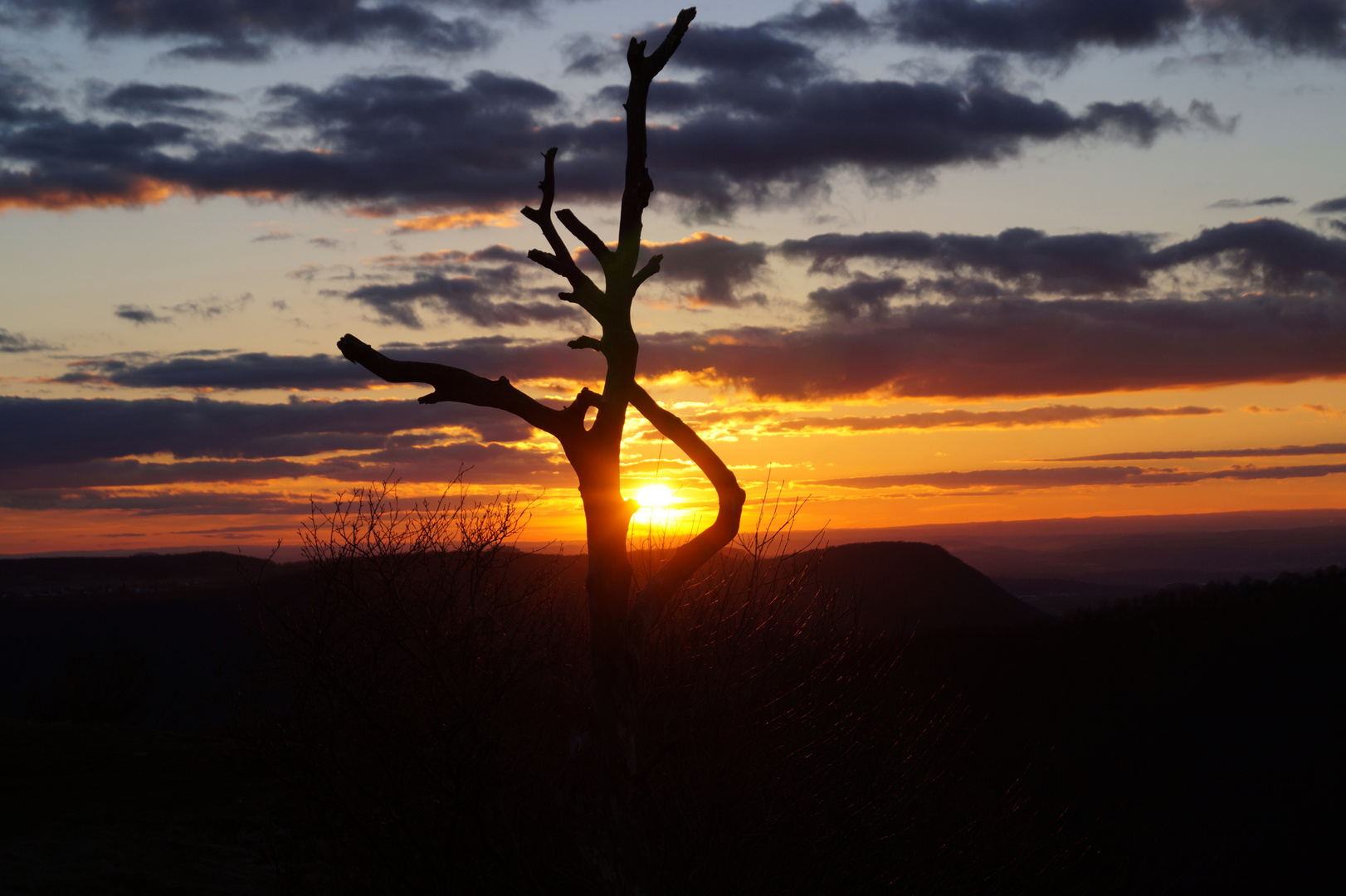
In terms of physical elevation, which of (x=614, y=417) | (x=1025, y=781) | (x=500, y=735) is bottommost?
(x=1025, y=781)

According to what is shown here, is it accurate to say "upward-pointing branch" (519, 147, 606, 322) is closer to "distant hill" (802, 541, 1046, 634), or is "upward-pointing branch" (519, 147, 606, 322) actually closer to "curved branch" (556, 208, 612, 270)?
"curved branch" (556, 208, 612, 270)

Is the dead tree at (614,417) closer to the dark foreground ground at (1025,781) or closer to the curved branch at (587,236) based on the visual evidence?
the curved branch at (587,236)

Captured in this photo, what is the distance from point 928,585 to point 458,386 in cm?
15720

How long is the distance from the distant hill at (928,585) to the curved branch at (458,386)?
131m

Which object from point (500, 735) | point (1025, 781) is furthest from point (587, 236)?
point (1025, 781)

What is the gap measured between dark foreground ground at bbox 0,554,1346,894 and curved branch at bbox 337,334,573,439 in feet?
10.0

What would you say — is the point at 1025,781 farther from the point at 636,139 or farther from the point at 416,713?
the point at 636,139

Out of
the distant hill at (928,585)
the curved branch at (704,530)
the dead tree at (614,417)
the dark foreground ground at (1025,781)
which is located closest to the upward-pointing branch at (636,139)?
the dead tree at (614,417)

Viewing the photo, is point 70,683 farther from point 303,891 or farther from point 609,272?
point 609,272

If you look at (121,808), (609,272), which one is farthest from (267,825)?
(609,272)

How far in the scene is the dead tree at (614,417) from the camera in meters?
7.92

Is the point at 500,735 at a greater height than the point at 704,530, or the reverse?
the point at 704,530

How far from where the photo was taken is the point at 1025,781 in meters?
49.1

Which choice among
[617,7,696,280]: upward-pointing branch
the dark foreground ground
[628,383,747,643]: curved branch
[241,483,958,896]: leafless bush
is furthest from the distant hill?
[617,7,696,280]: upward-pointing branch
